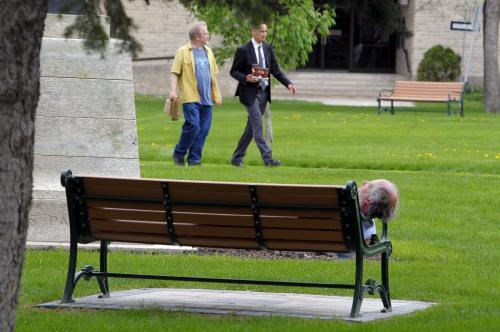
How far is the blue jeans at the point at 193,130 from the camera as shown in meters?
17.2

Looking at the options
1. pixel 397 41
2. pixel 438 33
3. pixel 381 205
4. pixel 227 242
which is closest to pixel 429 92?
pixel 438 33

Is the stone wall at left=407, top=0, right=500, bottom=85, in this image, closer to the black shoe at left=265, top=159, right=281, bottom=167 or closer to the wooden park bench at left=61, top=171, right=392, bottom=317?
the black shoe at left=265, top=159, right=281, bottom=167

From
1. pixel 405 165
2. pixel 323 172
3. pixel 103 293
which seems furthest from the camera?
pixel 405 165

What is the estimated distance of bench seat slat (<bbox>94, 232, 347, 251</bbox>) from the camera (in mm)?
7406

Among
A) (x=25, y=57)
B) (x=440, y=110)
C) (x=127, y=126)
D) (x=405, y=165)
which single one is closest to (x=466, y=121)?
(x=440, y=110)

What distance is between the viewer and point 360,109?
114 ft

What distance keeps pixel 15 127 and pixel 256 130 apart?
12.0 meters

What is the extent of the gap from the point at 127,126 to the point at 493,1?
24.5 metres

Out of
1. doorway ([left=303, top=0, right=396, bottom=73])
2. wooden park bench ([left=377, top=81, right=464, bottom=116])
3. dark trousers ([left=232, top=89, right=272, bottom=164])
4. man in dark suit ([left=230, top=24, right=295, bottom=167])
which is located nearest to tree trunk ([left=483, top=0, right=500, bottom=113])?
wooden park bench ([left=377, top=81, right=464, bottom=116])

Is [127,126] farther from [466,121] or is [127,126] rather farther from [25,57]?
[466,121]

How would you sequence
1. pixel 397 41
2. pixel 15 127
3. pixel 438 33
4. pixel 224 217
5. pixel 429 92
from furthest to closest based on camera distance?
pixel 397 41 → pixel 438 33 → pixel 429 92 → pixel 224 217 → pixel 15 127

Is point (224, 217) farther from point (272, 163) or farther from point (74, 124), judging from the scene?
point (272, 163)

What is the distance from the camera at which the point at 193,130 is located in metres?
17.1

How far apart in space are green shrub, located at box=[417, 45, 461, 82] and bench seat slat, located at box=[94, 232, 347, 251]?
118 feet
